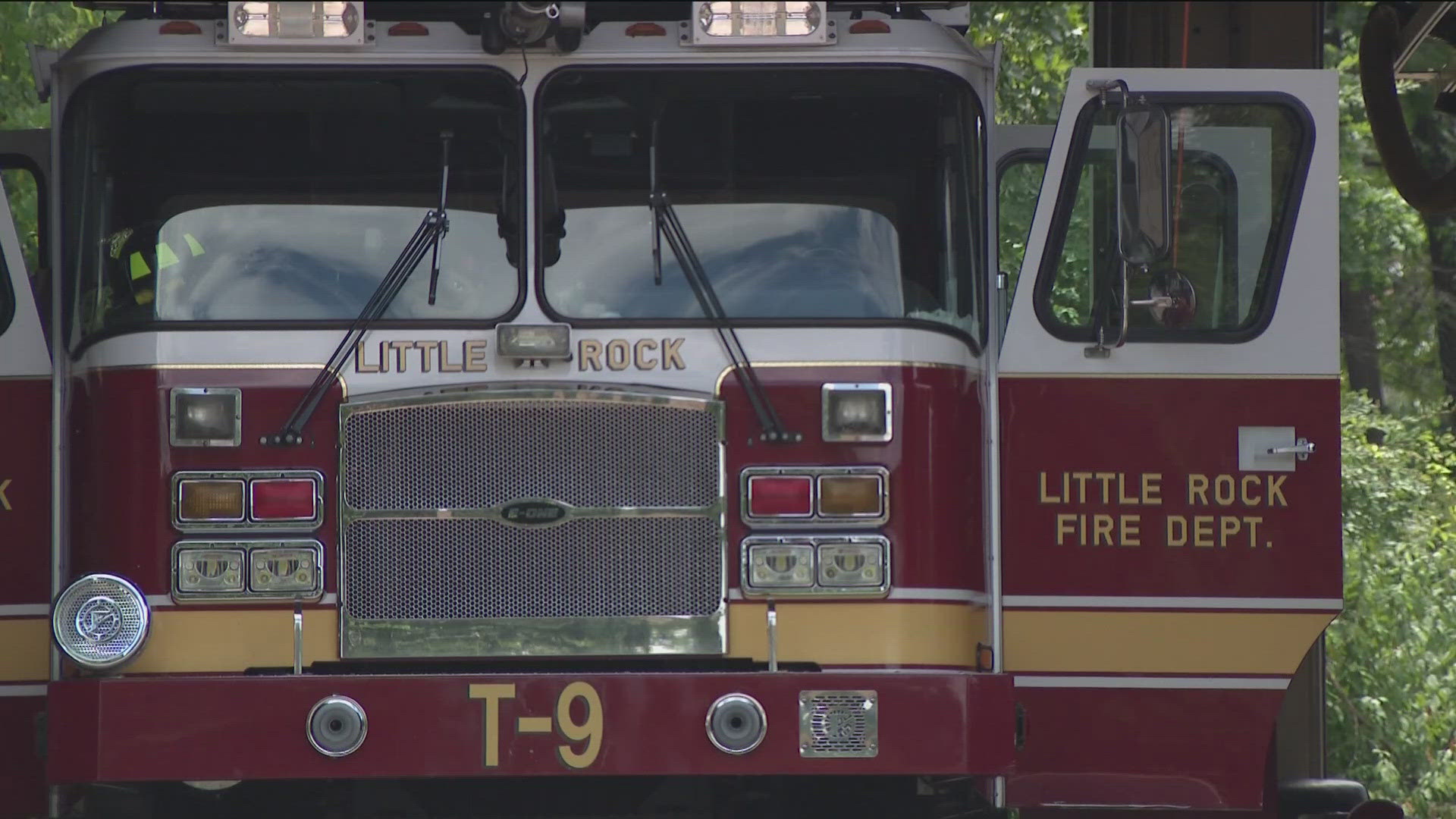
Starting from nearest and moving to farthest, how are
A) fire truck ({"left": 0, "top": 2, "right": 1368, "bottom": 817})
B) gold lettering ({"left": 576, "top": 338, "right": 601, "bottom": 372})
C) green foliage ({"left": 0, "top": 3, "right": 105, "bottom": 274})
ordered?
fire truck ({"left": 0, "top": 2, "right": 1368, "bottom": 817}), gold lettering ({"left": 576, "top": 338, "right": 601, "bottom": 372}), green foliage ({"left": 0, "top": 3, "right": 105, "bottom": 274})

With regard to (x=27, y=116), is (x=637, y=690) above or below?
below

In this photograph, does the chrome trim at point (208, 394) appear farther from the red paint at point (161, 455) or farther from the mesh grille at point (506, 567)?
the mesh grille at point (506, 567)

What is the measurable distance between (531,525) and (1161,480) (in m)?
1.97

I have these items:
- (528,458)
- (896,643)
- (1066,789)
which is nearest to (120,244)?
(528,458)

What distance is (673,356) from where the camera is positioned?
596 cm

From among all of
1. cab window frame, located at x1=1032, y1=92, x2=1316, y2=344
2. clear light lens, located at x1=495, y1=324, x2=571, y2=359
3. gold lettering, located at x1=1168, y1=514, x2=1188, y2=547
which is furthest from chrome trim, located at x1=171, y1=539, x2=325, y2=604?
gold lettering, located at x1=1168, y1=514, x2=1188, y2=547

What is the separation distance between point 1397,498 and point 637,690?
10.8 m

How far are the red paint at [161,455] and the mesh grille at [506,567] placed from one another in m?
0.14

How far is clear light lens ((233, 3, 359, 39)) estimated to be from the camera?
6.04 metres

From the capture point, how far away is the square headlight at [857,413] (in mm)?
5938

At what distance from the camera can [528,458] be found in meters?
5.87

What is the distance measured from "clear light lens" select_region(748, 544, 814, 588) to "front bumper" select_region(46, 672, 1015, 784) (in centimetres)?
30

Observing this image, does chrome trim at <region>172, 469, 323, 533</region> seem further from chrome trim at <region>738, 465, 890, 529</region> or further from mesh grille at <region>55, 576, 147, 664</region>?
chrome trim at <region>738, 465, 890, 529</region>

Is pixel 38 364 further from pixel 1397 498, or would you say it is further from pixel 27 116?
pixel 1397 498
